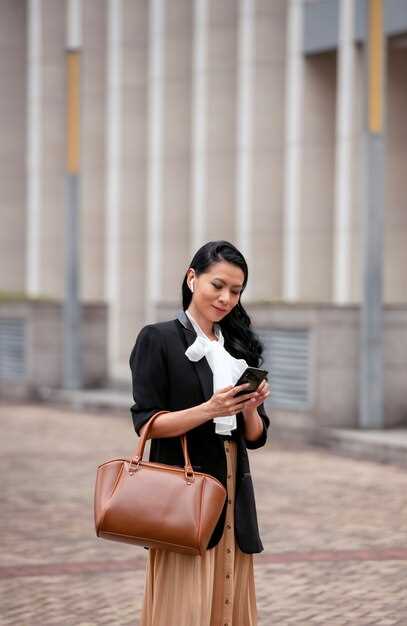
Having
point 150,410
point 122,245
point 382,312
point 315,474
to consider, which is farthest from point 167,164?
point 150,410

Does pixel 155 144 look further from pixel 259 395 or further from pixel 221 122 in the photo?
pixel 259 395

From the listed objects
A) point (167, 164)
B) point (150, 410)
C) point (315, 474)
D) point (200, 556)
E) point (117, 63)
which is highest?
point (117, 63)

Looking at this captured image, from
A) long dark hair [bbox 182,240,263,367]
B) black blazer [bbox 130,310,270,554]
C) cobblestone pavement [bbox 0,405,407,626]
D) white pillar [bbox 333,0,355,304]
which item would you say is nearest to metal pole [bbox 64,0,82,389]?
white pillar [bbox 333,0,355,304]

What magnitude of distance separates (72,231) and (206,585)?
711 inches

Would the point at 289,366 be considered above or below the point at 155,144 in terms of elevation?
below

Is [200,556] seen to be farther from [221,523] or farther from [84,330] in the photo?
[84,330]

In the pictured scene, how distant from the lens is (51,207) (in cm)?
3028

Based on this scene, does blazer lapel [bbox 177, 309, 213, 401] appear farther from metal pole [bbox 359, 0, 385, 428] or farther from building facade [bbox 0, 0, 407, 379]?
building facade [bbox 0, 0, 407, 379]

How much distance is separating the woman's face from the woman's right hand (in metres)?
0.34

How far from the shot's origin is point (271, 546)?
9312 mm

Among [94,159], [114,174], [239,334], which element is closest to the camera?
[239,334]

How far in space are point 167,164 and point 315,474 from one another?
13487 millimetres

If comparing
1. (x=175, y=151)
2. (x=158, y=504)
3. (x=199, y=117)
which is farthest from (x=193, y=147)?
(x=158, y=504)

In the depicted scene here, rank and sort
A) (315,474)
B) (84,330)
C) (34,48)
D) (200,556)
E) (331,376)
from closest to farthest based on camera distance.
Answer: (200,556), (315,474), (331,376), (84,330), (34,48)
